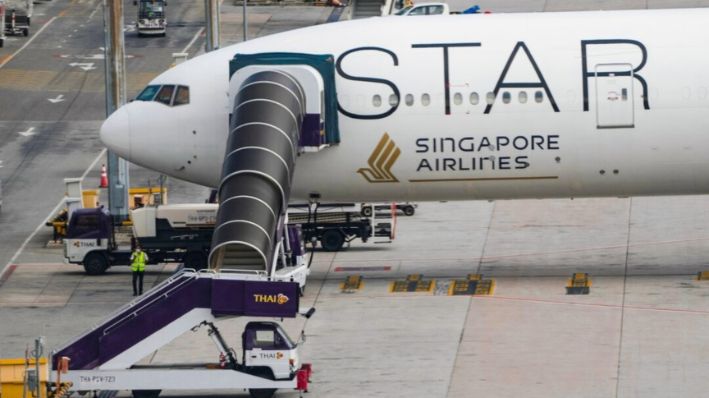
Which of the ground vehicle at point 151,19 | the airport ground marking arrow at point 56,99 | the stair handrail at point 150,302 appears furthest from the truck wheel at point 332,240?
the ground vehicle at point 151,19

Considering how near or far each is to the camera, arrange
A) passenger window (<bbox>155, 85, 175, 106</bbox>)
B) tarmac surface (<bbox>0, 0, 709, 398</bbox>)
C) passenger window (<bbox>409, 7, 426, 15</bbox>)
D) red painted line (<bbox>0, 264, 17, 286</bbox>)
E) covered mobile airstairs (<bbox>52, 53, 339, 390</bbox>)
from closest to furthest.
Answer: covered mobile airstairs (<bbox>52, 53, 339, 390</bbox>) → tarmac surface (<bbox>0, 0, 709, 398</bbox>) → passenger window (<bbox>155, 85, 175, 106</bbox>) → red painted line (<bbox>0, 264, 17, 286</bbox>) → passenger window (<bbox>409, 7, 426, 15</bbox>)

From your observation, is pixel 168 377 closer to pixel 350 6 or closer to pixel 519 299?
pixel 519 299

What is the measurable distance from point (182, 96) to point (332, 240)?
9341 mm

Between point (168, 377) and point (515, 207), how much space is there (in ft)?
93.7

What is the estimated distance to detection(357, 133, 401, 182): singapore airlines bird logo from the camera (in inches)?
2364

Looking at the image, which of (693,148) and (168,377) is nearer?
(168,377)

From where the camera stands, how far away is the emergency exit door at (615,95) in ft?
194

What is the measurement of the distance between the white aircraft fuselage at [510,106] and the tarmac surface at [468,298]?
11.7 feet

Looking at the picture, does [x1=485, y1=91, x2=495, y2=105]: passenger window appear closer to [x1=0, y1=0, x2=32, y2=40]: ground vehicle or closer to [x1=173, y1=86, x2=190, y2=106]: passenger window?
[x1=173, y1=86, x2=190, y2=106]: passenger window

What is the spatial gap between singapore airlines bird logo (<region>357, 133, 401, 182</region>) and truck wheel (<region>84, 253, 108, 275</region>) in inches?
404

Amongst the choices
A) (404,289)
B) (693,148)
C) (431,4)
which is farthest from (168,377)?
(431,4)

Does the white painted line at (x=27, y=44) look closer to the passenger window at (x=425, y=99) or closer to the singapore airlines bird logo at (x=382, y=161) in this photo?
the singapore airlines bird logo at (x=382, y=161)

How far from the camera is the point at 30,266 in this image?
66.9 metres

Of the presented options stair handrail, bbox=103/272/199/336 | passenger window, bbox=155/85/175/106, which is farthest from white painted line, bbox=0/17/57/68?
stair handrail, bbox=103/272/199/336
